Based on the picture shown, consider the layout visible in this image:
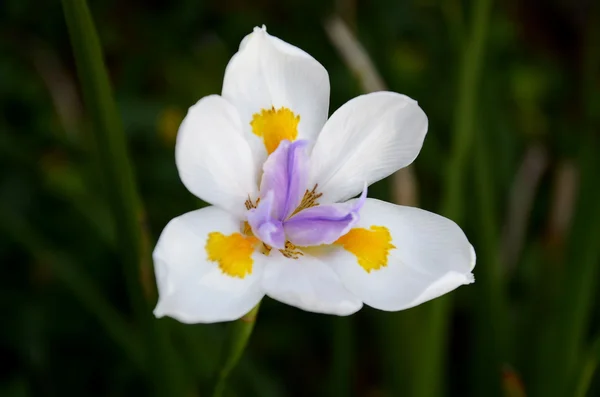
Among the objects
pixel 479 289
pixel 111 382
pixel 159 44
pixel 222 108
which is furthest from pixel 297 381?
pixel 222 108

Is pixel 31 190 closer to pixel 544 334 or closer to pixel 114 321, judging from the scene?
pixel 114 321

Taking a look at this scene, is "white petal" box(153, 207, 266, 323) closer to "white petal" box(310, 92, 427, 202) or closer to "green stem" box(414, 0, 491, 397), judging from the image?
"white petal" box(310, 92, 427, 202)

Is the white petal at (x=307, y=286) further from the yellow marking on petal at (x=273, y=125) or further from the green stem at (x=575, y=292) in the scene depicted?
the green stem at (x=575, y=292)

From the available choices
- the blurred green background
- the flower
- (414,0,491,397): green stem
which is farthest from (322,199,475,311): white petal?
(414,0,491,397): green stem

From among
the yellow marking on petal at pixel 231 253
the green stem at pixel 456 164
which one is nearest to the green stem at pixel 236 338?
Answer: the yellow marking on petal at pixel 231 253

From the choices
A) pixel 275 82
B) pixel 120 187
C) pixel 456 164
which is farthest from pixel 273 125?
pixel 456 164

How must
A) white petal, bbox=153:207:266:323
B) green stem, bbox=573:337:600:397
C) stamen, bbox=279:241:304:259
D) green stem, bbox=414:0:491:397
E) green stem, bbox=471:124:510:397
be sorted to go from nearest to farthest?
white petal, bbox=153:207:266:323, stamen, bbox=279:241:304:259, green stem, bbox=573:337:600:397, green stem, bbox=414:0:491:397, green stem, bbox=471:124:510:397

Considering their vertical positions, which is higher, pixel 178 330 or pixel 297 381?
pixel 178 330
